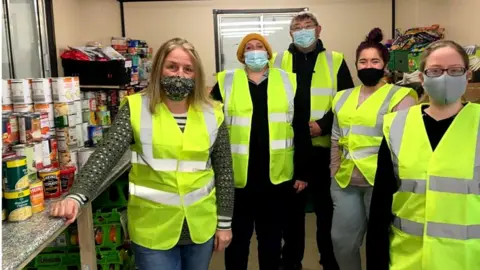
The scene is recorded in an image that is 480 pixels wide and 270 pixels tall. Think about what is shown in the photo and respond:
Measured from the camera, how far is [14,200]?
1.63 m

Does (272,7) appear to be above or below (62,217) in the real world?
above

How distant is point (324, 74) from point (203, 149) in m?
1.18

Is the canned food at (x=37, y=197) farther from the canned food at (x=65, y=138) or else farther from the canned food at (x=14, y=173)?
the canned food at (x=65, y=138)

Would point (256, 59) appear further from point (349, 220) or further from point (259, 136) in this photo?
point (349, 220)

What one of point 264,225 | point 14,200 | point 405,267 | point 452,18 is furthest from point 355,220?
point 452,18

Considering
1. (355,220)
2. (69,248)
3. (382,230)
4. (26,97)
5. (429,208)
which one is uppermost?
(26,97)

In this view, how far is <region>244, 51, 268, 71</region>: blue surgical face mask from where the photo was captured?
2.38m

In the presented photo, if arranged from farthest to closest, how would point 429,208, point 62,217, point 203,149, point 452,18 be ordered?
point 452,18
point 203,149
point 62,217
point 429,208

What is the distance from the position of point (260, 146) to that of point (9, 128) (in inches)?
44.7

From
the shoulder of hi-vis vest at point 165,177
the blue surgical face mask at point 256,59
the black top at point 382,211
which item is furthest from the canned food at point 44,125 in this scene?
the black top at point 382,211

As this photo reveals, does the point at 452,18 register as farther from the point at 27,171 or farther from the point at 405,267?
the point at 27,171

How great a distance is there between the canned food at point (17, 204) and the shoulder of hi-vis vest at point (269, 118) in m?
1.00

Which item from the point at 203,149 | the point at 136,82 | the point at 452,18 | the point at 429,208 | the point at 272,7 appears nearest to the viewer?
the point at 429,208

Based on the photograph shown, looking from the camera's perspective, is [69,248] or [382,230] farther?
[69,248]
